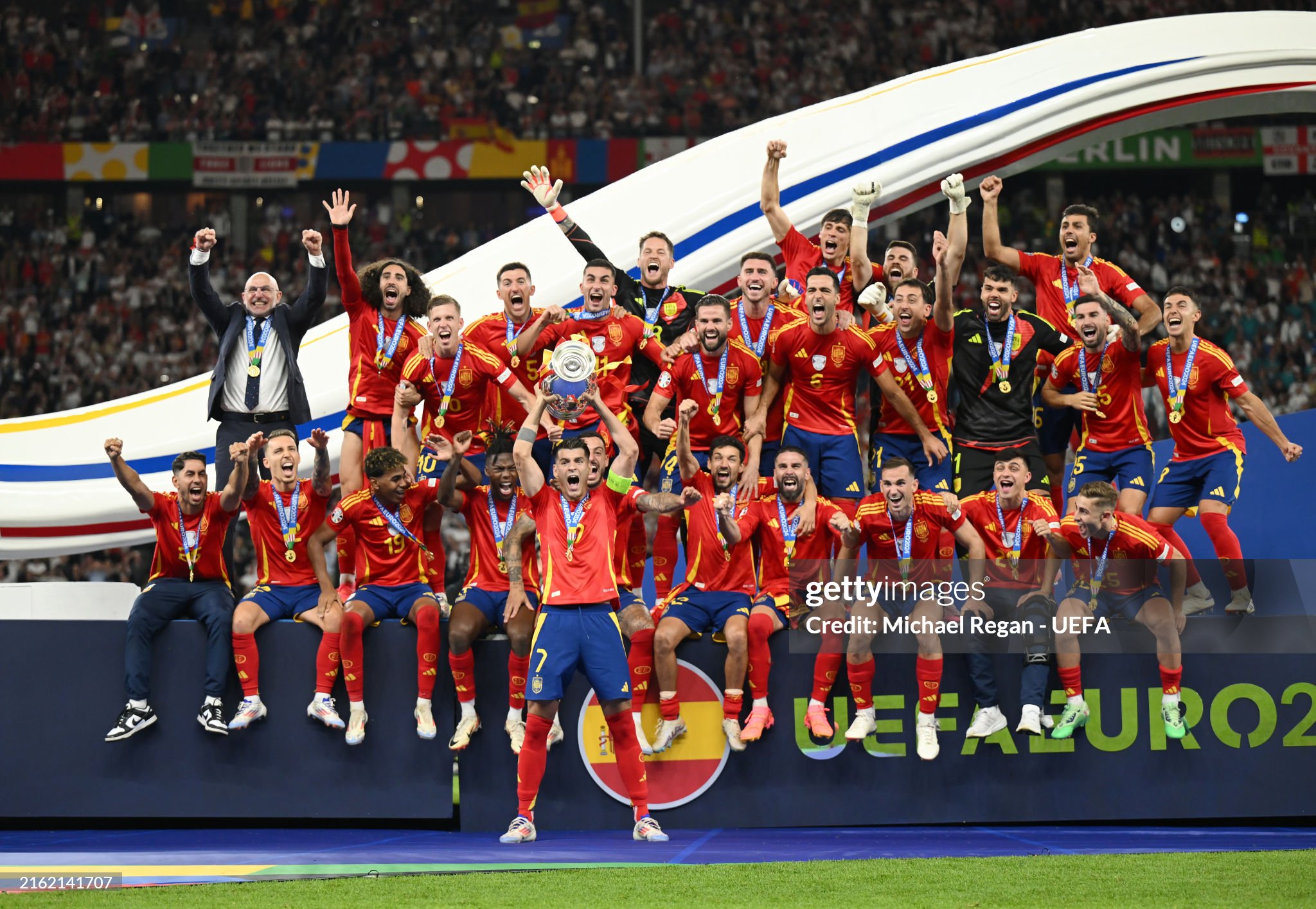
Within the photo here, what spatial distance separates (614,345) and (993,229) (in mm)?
2555

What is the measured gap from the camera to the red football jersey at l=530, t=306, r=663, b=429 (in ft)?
26.8

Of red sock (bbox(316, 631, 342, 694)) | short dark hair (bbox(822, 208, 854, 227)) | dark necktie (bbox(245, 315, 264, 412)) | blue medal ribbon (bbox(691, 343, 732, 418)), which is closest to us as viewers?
red sock (bbox(316, 631, 342, 694))

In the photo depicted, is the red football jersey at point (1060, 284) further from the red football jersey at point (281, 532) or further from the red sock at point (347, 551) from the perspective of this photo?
the red football jersey at point (281, 532)

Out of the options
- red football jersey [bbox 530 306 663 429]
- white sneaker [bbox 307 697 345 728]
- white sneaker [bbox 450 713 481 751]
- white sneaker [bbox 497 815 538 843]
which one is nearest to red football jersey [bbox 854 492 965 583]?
red football jersey [bbox 530 306 663 429]

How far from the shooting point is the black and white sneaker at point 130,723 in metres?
7.85

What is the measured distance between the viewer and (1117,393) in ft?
27.4

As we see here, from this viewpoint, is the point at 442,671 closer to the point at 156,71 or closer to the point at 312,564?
the point at 312,564

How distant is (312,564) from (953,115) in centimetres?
502

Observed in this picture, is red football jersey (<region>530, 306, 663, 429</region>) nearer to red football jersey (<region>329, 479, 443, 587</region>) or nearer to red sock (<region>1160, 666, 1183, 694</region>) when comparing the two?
red football jersey (<region>329, 479, 443, 587</region>)

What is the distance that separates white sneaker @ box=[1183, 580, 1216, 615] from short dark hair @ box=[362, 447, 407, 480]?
4.59m

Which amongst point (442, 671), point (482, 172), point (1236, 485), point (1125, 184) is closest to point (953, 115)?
point (1236, 485)

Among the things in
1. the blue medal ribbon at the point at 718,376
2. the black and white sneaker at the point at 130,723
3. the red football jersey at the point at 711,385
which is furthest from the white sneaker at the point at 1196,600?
the black and white sneaker at the point at 130,723

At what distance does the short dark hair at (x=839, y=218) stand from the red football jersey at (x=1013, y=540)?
198cm

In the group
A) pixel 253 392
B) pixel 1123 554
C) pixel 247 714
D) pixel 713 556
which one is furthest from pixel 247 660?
pixel 1123 554
